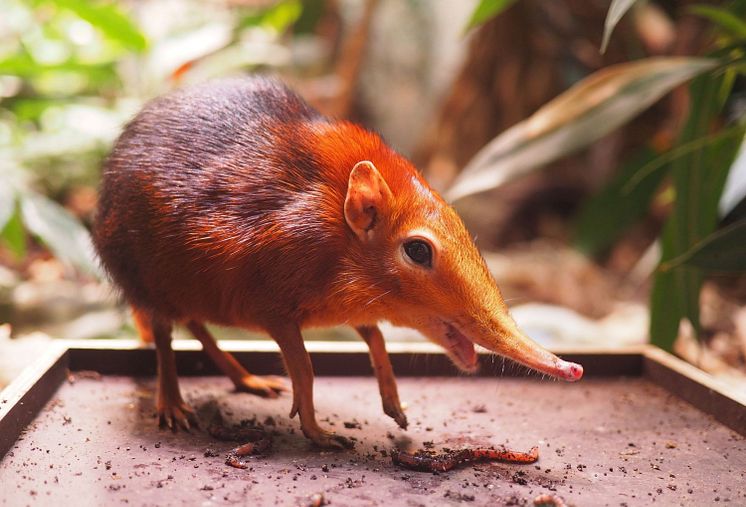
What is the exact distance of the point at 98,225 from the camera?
273cm

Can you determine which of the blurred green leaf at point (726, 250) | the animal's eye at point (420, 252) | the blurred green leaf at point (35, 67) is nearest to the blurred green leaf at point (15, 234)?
the blurred green leaf at point (35, 67)

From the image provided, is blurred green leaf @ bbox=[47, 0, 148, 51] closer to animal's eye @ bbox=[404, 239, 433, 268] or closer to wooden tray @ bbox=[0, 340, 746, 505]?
wooden tray @ bbox=[0, 340, 746, 505]

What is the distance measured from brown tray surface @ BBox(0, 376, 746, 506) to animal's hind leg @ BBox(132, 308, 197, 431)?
55 mm

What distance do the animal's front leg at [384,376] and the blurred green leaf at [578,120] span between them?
90cm

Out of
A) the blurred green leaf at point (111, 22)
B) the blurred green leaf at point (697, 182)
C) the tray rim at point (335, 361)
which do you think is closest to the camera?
the tray rim at point (335, 361)

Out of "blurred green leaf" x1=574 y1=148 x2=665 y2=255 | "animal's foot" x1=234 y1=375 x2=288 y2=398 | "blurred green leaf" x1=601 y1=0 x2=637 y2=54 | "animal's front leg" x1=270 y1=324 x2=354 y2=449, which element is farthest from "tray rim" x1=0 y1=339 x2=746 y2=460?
"blurred green leaf" x1=574 y1=148 x2=665 y2=255

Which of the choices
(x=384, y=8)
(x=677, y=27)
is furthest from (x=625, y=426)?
(x=384, y=8)

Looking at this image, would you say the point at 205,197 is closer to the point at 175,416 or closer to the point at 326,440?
the point at 175,416

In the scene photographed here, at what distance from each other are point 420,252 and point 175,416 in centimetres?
101

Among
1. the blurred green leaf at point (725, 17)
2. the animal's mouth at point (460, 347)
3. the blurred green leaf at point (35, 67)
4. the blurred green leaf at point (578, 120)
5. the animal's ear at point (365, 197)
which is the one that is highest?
the blurred green leaf at point (725, 17)

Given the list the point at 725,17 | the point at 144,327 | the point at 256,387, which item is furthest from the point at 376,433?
the point at 725,17

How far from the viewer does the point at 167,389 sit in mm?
2664

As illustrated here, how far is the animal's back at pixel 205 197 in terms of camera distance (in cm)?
239

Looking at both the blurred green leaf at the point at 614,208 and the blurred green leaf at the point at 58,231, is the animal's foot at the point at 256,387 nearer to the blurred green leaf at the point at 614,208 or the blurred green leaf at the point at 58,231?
the blurred green leaf at the point at 58,231
